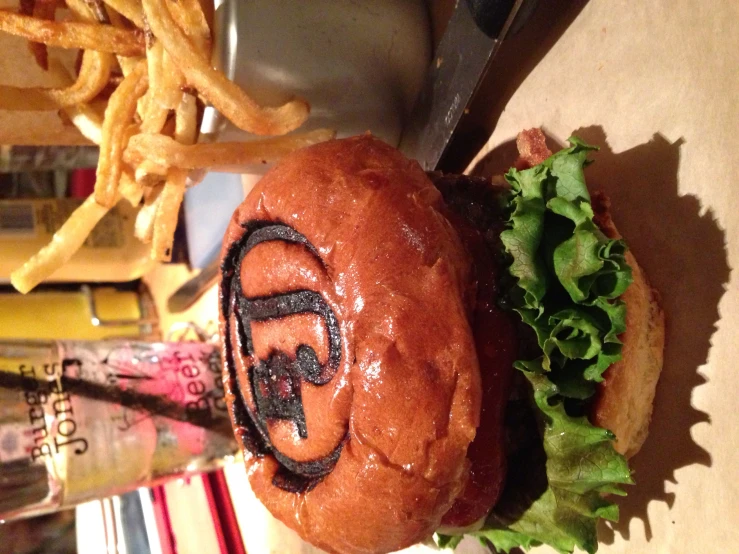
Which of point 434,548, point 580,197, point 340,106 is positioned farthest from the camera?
point 434,548

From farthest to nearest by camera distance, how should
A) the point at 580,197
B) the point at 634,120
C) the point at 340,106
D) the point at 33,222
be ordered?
1. the point at 33,222
2. the point at 340,106
3. the point at 634,120
4. the point at 580,197

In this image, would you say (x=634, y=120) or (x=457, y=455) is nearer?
(x=457, y=455)

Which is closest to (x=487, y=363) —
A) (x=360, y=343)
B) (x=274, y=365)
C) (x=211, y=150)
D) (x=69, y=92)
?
(x=360, y=343)

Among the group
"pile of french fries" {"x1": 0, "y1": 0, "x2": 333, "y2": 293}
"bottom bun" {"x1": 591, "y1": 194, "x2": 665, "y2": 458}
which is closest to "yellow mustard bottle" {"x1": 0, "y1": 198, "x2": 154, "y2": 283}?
"pile of french fries" {"x1": 0, "y1": 0, "x2": 333, "y2": 293}

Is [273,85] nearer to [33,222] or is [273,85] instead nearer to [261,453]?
[261,453]

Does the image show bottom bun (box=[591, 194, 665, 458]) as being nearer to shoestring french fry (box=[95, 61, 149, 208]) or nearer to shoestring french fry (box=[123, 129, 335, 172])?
shoestring french fry (box=[123, 129, 335, 172])

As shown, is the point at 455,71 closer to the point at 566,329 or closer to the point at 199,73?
the point at 199,73

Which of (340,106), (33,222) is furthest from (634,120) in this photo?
(33,222)

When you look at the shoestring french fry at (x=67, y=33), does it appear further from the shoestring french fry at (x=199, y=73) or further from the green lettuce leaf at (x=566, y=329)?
the green lettuce leaf at (x=566, y=329)
